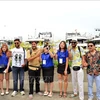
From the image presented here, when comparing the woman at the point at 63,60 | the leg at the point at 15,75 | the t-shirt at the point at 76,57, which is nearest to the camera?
the t-shirt at the point at 76,57

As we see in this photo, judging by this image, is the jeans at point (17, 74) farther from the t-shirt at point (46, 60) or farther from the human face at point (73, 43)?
the human face at point (73, 43)

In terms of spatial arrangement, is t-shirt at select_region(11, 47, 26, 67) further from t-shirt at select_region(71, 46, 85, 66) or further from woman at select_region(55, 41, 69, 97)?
t-shirt at select_region(71, 46, 85, 66)

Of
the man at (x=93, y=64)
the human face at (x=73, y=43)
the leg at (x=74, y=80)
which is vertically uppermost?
the human face at (x=73, y=43)

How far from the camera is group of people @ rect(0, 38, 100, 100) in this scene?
5.30m

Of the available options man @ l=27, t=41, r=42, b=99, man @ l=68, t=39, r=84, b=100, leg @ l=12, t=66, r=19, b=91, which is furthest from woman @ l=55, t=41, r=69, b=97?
leg @ l=12, t=66, r=19, b=91

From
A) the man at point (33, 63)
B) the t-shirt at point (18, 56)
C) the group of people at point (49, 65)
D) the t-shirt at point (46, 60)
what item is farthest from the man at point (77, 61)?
the t-shirt at point (18, 56)

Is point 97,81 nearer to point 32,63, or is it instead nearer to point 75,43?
point 75,43

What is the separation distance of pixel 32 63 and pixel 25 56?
31 centimetres

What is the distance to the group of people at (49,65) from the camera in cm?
530

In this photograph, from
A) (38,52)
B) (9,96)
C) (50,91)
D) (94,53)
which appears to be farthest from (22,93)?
(94,53)

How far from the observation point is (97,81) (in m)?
5.13

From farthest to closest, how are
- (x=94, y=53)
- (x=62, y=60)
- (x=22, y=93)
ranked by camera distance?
(x=22, y=93)
(x=62, y=60)
(x=94, y=53)

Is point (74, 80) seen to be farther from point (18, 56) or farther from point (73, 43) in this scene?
point (18, 56)

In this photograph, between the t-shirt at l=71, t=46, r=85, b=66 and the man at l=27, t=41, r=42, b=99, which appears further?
the man at l=27, t=41, r=42, b=99
